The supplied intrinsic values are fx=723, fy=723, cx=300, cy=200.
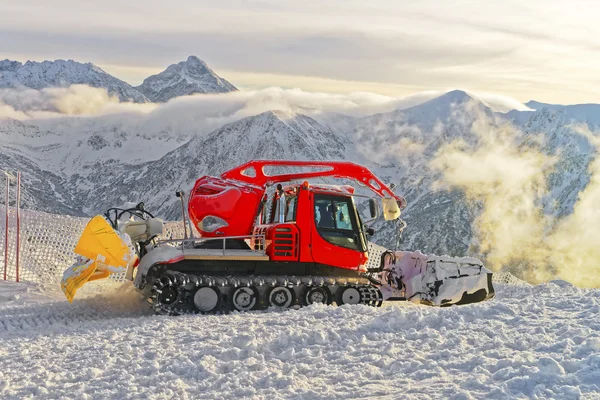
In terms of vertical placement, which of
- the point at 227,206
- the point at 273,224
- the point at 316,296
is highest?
the point at 227,206

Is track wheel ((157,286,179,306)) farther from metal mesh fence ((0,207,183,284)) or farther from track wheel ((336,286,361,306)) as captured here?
metal mesh fence ((0,207,183,284))

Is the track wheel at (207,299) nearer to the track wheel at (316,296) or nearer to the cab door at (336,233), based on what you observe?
the track wheel at (316,296)

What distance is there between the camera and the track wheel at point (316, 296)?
12.8m

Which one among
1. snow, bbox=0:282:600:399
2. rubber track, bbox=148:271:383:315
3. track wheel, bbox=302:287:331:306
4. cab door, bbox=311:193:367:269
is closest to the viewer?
snow, bbox=0:282:600:399

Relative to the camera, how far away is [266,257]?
505 inches

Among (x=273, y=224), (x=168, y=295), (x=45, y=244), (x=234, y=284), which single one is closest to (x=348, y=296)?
(x=273, y=224)

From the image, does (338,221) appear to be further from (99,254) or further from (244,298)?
(99,254)

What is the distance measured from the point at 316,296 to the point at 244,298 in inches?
51.0

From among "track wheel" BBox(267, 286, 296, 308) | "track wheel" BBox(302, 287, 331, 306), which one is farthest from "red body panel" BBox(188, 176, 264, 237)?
"track wheel" BBox(302, 287, 331, 306)

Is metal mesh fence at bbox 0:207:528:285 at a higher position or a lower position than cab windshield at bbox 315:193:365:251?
lower

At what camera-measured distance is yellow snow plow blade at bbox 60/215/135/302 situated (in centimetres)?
1192

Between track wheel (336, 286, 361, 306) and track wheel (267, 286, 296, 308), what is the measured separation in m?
0.86

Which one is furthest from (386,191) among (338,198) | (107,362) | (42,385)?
(42,385)

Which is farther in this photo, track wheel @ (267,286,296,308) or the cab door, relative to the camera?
the cab door
